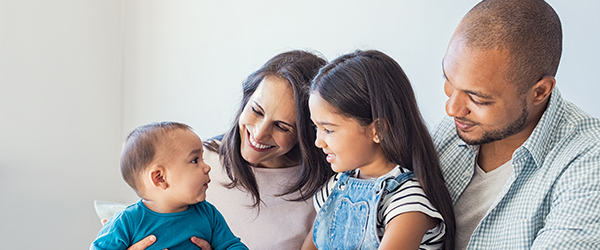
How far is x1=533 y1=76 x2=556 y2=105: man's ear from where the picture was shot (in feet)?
4.13

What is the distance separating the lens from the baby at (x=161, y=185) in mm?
1333

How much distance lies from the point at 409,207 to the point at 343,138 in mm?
247

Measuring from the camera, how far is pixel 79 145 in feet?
9.50

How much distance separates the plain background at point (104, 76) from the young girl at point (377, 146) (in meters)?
0.63

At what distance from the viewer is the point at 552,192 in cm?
119

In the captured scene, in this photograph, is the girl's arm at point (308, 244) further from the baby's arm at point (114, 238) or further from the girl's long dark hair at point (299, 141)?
the baby's arm at point (114, 238)

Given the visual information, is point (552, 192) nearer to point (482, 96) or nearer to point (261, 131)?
point (482, 96)

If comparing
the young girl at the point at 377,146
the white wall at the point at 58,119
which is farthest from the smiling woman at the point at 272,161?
the white wall at the point at 58,119

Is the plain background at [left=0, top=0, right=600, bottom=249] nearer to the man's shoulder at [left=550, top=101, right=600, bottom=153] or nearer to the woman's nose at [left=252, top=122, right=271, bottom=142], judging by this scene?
the woman's nose at [left=252, top=122, right=271, bottom=142]

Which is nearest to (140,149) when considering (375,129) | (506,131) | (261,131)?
(261,131)

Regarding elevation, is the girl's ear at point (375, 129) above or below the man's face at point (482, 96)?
below

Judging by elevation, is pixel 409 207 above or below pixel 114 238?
above

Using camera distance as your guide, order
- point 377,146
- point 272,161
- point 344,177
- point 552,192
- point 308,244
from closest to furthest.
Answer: point 552,192 → point 377,146 → point 344,177 → point 308,244 → point 272,161

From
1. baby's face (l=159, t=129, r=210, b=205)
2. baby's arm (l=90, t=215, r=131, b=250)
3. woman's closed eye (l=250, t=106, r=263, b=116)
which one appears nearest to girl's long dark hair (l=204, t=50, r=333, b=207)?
woman's closed eye (l=250, t=106, r=263, b=116)
